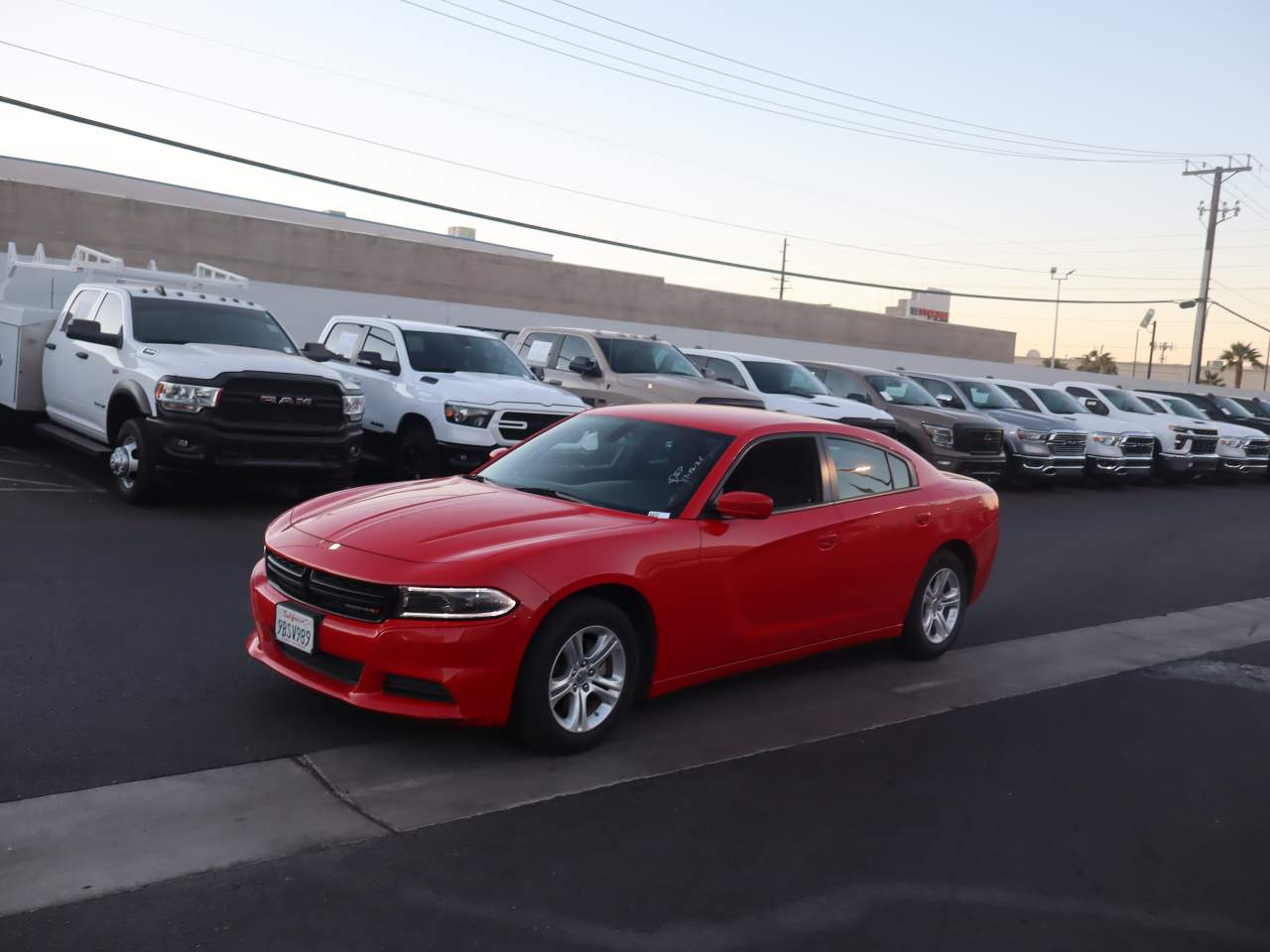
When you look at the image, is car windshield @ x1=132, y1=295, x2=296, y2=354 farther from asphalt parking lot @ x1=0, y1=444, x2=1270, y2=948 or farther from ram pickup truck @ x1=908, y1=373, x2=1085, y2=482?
ram pickup truck @ x1=908, y1=373, x2=1085, y2=482

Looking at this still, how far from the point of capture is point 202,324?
478 inches

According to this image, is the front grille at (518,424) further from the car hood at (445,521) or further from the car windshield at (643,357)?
the car hood at (445,521)

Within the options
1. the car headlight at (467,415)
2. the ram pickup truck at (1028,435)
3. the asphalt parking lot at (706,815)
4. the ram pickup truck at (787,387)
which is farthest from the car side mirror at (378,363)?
the ram pickup truck at (1028,435)

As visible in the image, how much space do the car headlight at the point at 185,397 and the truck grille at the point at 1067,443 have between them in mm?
14256

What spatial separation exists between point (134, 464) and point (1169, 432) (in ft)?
63.0

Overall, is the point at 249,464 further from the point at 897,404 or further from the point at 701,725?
the point at 897,404

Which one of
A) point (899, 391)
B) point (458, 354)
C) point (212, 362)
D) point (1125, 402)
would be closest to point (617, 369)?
point (458, 354)

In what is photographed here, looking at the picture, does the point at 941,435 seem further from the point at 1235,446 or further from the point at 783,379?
the point at 1235,446

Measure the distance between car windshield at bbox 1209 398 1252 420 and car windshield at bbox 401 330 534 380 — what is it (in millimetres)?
20281

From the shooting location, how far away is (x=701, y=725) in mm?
6117

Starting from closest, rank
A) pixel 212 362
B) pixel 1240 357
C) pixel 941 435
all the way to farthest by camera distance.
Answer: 1. pixel 212 362
2. pixel 941 435
3. pixel 1240 357

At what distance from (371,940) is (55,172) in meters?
51.1

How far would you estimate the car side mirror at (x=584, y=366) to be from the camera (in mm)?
Result: 15742

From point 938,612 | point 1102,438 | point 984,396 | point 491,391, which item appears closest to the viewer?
point 938,612
